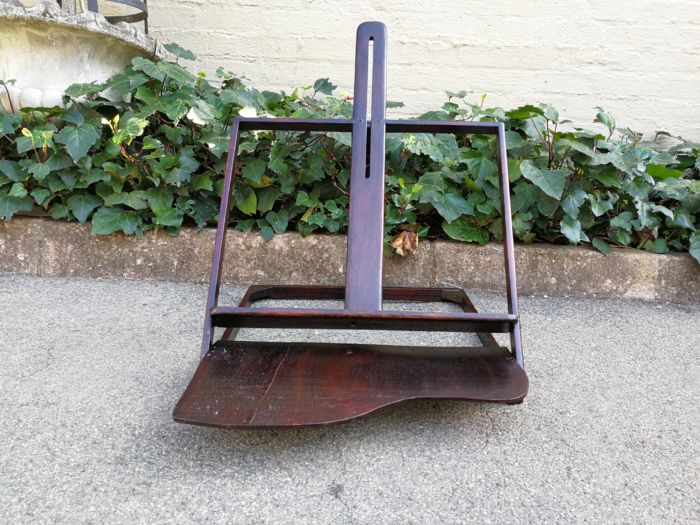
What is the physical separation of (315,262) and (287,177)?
327 millimetres

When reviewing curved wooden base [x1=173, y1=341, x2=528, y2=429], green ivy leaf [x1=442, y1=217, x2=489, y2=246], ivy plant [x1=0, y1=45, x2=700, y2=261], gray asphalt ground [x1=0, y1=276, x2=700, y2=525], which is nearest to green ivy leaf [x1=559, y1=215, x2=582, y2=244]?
ivy plant [x1=0, y1=45, x2=700, y2=261]

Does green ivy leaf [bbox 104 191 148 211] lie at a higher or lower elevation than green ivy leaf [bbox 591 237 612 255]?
higher

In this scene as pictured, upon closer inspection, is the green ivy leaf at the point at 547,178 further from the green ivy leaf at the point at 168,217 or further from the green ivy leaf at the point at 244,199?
the green ivy leaf at the point at 168,217

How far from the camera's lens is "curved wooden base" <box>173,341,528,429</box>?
941 mm

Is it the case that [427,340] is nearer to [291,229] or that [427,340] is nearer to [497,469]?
[497,469]

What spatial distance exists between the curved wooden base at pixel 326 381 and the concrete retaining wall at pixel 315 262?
81cm

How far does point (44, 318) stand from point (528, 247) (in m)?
1.62

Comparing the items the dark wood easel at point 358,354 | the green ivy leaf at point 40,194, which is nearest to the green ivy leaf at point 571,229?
the dark wood easel at point 358,354

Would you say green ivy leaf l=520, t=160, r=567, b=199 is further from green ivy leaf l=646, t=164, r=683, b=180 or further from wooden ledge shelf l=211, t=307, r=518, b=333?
wooden ledge shelf l=211, t=307, r=518, b=333

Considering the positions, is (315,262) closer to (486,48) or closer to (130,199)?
(130,199)

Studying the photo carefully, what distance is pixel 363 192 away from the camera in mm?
1291

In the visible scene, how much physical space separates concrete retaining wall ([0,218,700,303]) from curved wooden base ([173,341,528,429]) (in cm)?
81

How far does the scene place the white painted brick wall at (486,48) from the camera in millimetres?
2758

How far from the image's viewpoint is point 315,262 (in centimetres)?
203
